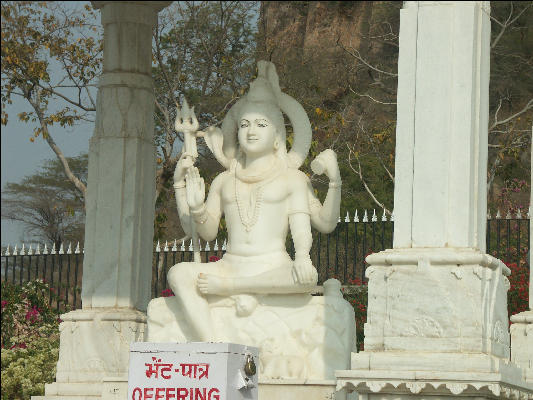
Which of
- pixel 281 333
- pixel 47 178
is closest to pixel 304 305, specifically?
pixel 281 333

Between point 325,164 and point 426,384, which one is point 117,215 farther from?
point 426,384

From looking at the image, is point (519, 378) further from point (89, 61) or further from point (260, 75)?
point (89, 61)

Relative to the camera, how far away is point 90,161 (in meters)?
10.5

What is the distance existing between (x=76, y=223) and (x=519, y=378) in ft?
67.8

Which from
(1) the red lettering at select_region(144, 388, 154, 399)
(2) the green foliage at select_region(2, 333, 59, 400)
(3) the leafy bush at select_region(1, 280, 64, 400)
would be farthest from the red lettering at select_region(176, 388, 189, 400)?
(3) the leafy bush at select_region(1, 280, 64, 400)

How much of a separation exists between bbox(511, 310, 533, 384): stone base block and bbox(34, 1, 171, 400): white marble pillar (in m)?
3.26

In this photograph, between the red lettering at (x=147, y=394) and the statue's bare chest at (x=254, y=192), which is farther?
the statue's bare chest at (x=254, y=192)

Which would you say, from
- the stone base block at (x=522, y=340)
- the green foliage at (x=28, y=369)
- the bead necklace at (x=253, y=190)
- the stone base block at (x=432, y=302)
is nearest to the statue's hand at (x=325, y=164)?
the bead necklace at (x=253, y=190)

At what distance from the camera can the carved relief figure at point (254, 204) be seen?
888 centimetres

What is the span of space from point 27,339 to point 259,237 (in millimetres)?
6824

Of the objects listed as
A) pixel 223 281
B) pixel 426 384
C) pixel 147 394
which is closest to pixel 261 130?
pixel 223 281

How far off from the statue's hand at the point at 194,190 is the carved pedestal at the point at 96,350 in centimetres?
137

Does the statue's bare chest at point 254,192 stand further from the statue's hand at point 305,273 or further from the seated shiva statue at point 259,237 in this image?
the statue's hand at point 305,273

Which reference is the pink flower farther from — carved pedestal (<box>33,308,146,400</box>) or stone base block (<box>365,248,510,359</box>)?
stone base block (<box>365,248,510,359</box>)
